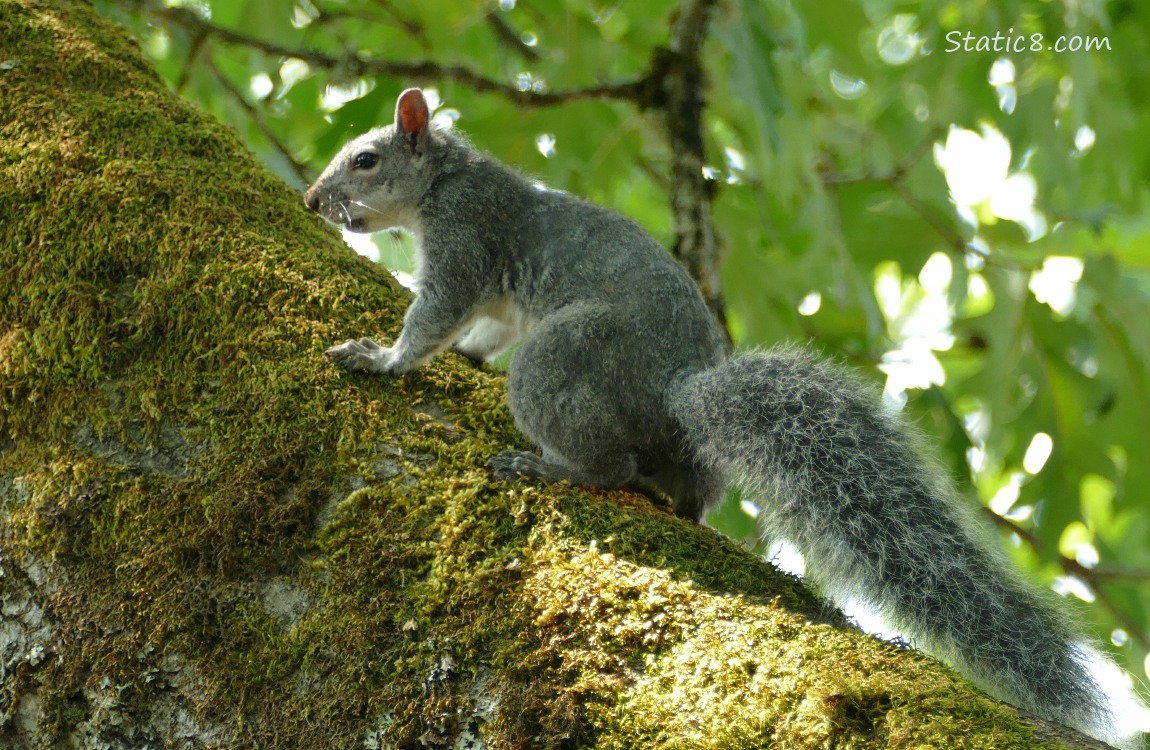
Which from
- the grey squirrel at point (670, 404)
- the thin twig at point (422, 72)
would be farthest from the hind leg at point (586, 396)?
the thin twig at point (422, 72)

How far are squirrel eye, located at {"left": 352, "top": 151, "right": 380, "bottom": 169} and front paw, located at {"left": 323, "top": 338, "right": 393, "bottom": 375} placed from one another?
1.58 metres

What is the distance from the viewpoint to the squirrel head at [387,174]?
3.78 meters

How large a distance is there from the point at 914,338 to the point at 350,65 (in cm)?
236

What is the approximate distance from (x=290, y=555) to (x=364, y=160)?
2268 mm

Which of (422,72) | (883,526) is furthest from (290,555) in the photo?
(422,72)

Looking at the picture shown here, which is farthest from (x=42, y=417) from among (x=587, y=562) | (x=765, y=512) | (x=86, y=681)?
(x=765, y=512)

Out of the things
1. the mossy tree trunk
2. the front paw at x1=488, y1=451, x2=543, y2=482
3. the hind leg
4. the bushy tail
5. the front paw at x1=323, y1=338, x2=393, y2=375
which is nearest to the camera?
the mossy tree trunk

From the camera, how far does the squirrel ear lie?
12.4 feet

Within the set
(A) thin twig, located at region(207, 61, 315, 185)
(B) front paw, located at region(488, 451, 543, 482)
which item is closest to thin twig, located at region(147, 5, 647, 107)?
(A) thin twig, located at region(207, 61, 315, 185)

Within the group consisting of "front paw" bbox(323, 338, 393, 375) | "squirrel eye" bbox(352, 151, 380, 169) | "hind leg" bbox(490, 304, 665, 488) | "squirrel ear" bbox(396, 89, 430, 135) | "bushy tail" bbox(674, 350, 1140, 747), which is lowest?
"hind leg" bbox(490, 304, 665, 488)

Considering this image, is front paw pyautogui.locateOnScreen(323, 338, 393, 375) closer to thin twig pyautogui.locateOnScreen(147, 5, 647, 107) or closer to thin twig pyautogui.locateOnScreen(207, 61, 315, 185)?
thin twig pyautogui.locateOnScreen(147, 5, 647, 107)

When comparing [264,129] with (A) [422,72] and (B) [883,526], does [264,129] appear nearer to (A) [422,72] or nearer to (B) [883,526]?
(A) [422,72]

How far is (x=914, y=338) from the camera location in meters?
3.96

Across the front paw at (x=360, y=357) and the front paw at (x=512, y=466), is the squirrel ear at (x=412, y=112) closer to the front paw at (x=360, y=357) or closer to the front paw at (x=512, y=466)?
the front paw at (x=360, y=357)
